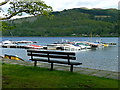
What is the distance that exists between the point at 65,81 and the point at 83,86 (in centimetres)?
90

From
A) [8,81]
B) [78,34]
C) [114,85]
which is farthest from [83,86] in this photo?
[78,34]

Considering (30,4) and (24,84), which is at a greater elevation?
(30,4)

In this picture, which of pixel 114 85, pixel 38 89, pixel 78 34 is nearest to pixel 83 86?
pixel 114 85

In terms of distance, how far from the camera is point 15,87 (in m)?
5.96

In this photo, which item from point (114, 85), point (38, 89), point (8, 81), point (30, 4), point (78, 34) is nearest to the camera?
point (38, 89)

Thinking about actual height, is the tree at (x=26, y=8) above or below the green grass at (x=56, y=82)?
above

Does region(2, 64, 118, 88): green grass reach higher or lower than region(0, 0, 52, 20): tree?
lower

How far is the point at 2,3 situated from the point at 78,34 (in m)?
188

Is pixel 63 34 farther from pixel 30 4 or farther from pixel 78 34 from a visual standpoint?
pixel 30 4

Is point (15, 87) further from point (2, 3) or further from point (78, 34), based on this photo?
point (78, 34)

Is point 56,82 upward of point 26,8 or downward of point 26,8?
downward

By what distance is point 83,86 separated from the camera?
6113 mm

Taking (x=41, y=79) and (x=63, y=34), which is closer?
(x=41, y=79)

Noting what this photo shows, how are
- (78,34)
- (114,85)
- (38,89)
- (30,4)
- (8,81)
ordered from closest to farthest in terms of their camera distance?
(38,89)
(114,85)
(8,81)
(30,4)
(78,34)
